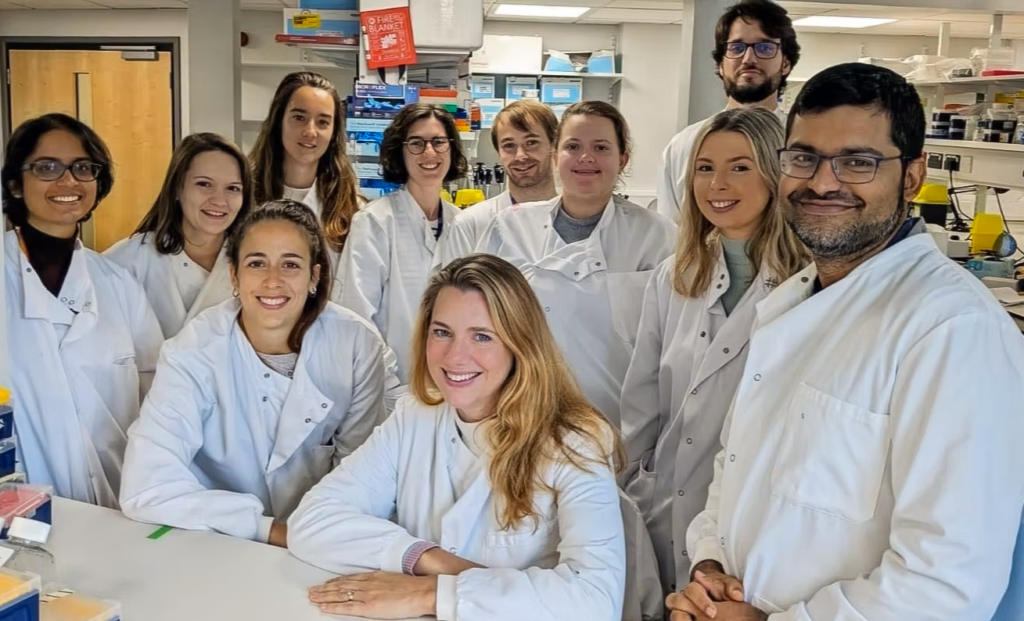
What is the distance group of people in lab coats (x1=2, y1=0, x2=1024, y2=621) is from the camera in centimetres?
110

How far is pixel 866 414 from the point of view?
1.11 metres

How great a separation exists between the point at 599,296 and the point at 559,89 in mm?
5588

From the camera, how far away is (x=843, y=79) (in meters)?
1.19

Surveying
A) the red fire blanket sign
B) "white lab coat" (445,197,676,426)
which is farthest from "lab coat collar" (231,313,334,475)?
the red fire blanket sign

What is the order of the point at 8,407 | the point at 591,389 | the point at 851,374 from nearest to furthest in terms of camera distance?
the point at 851,374
the point at 8,407
the point at 591,389

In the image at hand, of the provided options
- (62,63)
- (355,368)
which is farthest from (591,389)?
(62,63)

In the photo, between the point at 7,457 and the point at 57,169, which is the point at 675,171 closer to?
the point at 57,169

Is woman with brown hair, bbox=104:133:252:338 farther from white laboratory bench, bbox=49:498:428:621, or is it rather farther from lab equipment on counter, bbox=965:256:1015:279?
lab equipment on counter, bbox=965:256:1015:279

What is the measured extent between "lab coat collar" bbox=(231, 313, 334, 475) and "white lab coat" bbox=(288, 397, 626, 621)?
0.86 ft

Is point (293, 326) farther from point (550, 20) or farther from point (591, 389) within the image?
point (550, 20)

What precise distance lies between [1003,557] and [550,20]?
283 inches

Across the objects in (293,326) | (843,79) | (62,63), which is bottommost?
(293,326)

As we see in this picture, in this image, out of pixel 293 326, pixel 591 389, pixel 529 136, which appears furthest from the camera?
pixel 529 136

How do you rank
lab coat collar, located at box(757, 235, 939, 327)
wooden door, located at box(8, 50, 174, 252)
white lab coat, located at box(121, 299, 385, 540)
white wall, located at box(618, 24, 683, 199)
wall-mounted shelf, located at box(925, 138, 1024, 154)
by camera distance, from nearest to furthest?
lab coat collar, located at box(757, 235, 939, 327) → white lab coat, located at box(121, 299, 385, 540) → wall-mounted shelf, located at box(925, 138, 1024, 154) → wooden door, located at box(8, 50, 174, 252) → white wall, located at box(618, 24, 683, 199)
